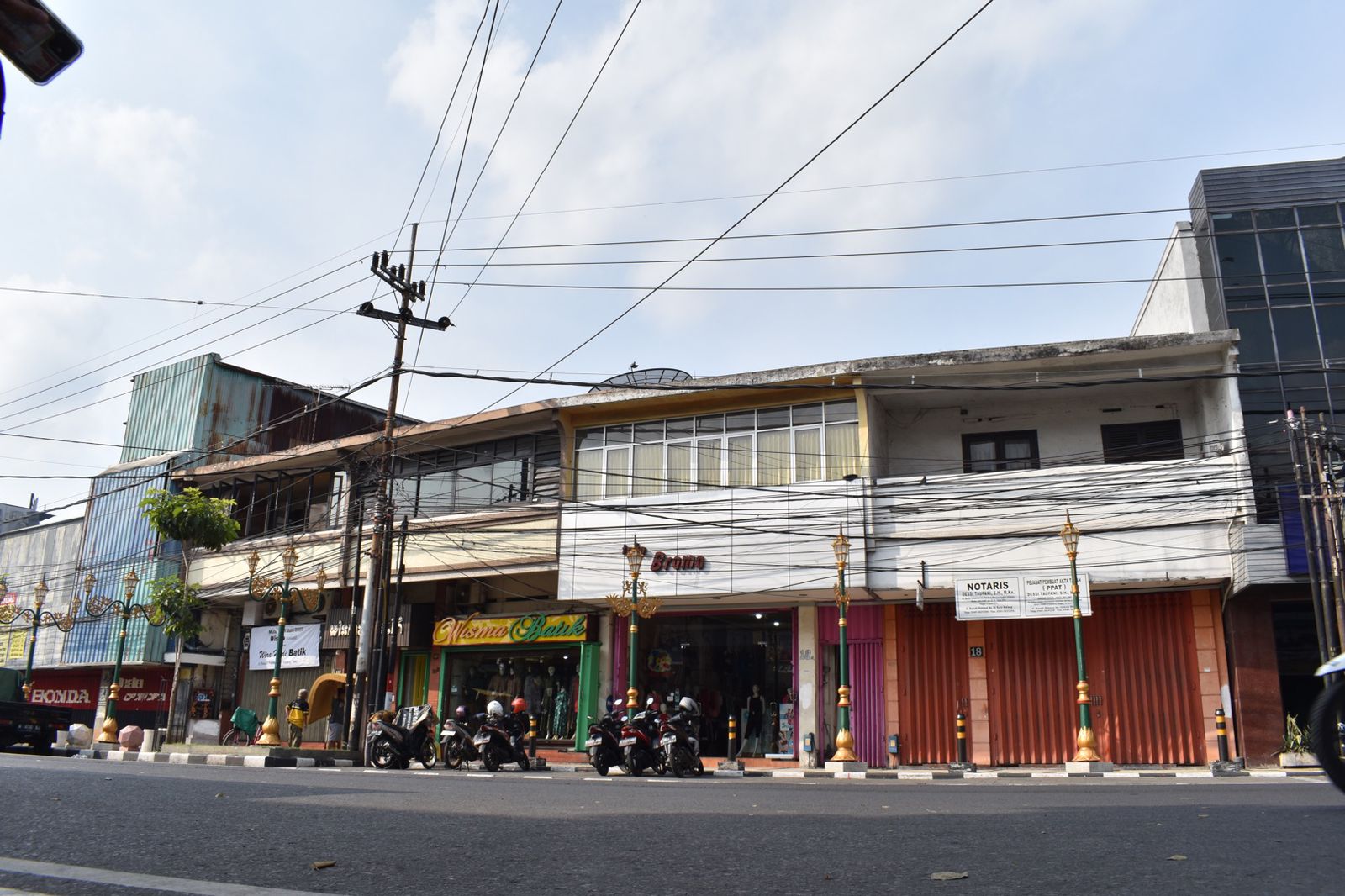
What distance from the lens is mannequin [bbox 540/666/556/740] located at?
24.7 meters

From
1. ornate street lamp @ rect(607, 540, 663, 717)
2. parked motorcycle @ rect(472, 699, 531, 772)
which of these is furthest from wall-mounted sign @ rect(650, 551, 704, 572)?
parked motorcycle @ rect(472, 699, 531, 772)

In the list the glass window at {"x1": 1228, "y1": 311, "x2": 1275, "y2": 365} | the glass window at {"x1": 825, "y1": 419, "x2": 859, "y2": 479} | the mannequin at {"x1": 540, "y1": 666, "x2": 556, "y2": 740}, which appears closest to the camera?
the glass window at {"x1": 1228, "y1": 311, "x2": 1275, "y2": 365}

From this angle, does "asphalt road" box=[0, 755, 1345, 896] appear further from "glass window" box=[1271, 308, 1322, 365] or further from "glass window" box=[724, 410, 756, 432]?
"glass window" box=[1271, 308, 1322, 365]

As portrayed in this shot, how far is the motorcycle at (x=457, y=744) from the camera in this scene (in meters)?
17.8

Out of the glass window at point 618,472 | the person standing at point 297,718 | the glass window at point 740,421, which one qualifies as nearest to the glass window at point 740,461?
the glass window at point 740,421

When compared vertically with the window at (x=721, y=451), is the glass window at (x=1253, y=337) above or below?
above

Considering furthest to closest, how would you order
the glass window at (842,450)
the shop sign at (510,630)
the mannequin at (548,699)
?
1. the mannequin at (548,699)
2. the shop sign at (510,630)
3. the glass window at (842,450)

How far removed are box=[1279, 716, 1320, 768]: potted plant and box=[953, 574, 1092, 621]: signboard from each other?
12.4 feet

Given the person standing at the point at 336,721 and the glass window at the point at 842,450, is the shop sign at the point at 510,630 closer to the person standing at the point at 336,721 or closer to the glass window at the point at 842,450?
the person standing at the point at 336,721

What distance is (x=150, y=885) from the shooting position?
10.7 ft

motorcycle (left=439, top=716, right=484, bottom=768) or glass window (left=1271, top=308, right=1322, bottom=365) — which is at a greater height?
glass window (left=1271, top=308, right=1322, bottom=365)

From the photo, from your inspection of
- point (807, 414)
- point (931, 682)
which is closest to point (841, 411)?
point (807, 414)

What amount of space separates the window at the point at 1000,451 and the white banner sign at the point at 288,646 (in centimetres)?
1836

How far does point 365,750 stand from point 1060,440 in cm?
1557
